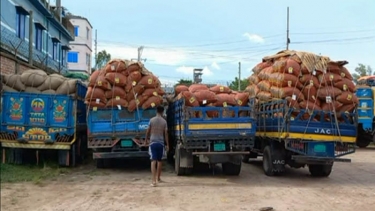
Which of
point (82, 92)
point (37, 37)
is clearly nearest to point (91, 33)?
point (37, 37)

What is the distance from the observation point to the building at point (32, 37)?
15.6m

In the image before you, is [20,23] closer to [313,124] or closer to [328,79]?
[328,79]

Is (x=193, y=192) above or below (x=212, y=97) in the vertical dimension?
below

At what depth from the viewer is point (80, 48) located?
185 feet

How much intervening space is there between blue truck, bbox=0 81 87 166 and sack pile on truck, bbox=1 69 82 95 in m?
0.19

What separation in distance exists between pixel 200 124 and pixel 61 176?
11.8 ft

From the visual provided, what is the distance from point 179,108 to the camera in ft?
37.2

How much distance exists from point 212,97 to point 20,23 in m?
13.0

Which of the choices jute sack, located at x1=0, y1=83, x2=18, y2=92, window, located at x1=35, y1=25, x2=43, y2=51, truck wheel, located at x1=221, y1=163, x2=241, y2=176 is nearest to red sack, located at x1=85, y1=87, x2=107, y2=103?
jute sack, located at x1=0, y1=83, x2=18, y2=92

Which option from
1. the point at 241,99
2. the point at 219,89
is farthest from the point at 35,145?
the point at 241,99

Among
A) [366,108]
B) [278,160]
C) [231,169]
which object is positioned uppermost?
[366,108]

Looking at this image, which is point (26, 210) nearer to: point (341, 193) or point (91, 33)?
point (341, 193)

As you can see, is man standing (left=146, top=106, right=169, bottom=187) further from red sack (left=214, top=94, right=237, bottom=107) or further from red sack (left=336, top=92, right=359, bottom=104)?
red sack (left=336, top=92, right=359, bottom=104)

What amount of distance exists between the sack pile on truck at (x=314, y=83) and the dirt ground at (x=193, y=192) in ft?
6.32
